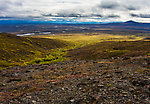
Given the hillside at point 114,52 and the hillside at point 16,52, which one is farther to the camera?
the hillside at point 16,52

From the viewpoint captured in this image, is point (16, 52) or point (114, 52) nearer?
point (114, 52)

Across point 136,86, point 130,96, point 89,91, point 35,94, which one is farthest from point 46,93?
point 136,86

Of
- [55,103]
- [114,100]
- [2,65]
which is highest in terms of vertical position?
[114,100]

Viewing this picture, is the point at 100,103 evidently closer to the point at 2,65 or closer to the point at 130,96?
the point at 130,96

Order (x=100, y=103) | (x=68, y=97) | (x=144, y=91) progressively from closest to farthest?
(x=100, y=103) → (x=144, y=91) → (x=68, y=97)

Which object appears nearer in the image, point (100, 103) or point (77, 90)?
point (100, 103)

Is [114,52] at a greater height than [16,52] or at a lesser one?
greater

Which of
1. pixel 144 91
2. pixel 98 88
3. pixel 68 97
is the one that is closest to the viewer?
pixel 144 91

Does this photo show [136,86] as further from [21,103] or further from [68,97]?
[21,103]

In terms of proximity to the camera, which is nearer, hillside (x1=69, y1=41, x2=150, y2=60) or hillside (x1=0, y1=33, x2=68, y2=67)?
hillside (x1=69, y1=41, x2=150, y2=60)

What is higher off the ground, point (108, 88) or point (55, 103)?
point (108, 88)
